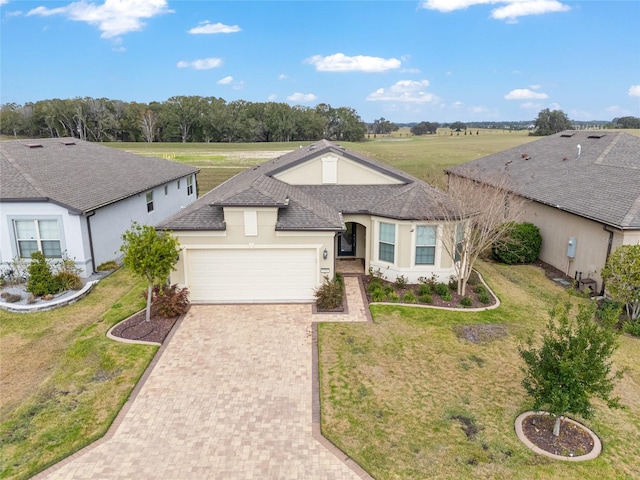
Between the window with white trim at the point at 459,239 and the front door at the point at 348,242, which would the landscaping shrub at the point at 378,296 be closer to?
the window with white trim at the point at 459,239

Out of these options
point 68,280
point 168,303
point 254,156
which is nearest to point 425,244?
point 168,303

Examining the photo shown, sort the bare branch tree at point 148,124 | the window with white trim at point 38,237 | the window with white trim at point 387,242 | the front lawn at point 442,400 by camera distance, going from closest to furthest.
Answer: the front lawn at point 442,400 → the window with white trim at point 38,237 → the window with white trim at point 387,242 → the bare branch tree at point 148,124

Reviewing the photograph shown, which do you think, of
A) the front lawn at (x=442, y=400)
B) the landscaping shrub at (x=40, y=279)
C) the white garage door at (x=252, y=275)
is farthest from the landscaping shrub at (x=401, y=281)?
the landscaping shrub at (x=40, y=279)

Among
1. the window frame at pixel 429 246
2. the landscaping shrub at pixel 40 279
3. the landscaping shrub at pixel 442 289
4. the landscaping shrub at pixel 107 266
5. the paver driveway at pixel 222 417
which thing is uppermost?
the window frame at pixel 429 246

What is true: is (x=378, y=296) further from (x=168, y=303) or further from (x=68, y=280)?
(x=68, y=280)

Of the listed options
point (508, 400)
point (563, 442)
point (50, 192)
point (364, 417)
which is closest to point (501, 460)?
point (563, 442)

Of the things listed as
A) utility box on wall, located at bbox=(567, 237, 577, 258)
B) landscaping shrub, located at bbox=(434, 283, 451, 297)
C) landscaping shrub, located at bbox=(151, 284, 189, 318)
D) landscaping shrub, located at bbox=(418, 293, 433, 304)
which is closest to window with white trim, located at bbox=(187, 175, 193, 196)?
landscaping shrub, located at bbox=(151, 284, 189, 318)
